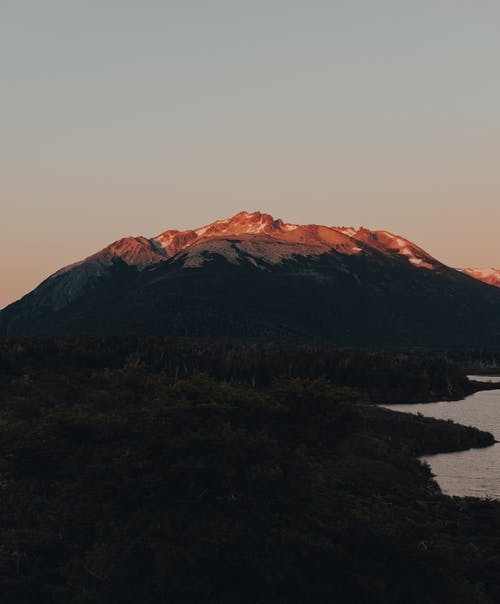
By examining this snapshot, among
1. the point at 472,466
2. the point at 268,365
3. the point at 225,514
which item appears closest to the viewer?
the point at 225,514

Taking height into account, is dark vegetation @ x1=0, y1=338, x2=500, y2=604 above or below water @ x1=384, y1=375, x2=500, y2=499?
above

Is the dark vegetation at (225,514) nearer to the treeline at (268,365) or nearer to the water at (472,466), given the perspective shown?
the water at (472,466)

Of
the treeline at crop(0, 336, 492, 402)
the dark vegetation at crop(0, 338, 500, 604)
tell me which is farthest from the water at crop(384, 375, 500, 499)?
the treeline at crop(0, 336, 492, 402)

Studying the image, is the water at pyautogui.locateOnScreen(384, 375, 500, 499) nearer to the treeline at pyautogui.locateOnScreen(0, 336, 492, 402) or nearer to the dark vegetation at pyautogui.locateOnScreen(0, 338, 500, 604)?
the dark vegetation at pyautogui.locateOnScreen(0, 338, 500, 604)

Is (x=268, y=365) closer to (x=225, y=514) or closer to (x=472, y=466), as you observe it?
(x=472, y=466)

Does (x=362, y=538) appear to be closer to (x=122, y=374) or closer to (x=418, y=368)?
(x=122, y=374)

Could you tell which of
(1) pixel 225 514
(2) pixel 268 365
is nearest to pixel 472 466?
(1) pixel 225 514

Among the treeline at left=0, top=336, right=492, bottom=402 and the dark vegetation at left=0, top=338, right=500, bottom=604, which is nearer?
the dark vegetation at left=0, top=338, right=500, bottom=604

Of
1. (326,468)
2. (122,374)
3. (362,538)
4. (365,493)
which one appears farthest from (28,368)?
(362,538)

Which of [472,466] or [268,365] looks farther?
[268,365]
